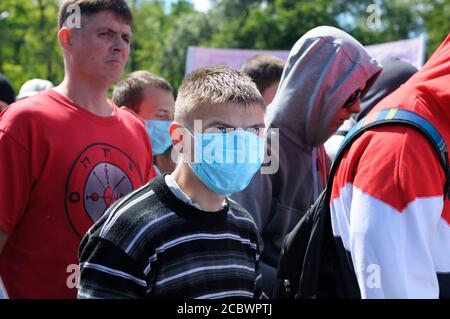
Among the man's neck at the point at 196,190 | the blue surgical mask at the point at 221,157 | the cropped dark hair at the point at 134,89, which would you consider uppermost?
the cropped dark hair at the point at 134,89

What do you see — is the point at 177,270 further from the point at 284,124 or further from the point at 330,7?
the point at 330,7

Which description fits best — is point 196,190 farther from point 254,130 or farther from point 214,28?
point 214,28

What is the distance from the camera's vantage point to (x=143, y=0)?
33844 mm

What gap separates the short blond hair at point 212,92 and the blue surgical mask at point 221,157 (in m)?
0.11

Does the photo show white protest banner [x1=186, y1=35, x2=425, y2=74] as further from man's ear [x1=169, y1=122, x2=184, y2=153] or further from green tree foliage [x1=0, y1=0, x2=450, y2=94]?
green tree foliage [x1=0, y1=0, x2=450, y2=94]

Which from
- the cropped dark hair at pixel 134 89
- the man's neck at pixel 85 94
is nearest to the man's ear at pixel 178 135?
the man's neck at pixel 85 94

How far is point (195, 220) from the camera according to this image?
2326 mm

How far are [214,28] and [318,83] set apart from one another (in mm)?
37950

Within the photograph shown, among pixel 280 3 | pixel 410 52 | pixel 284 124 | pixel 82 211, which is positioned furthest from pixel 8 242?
pixel 280 3

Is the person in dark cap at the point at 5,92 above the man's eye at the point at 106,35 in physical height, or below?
above

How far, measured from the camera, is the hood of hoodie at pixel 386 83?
186 inches

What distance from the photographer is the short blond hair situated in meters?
2.45

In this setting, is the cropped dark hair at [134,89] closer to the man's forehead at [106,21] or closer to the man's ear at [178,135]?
the man's forehead at [106,21]

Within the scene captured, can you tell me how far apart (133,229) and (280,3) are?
38.0 meters
